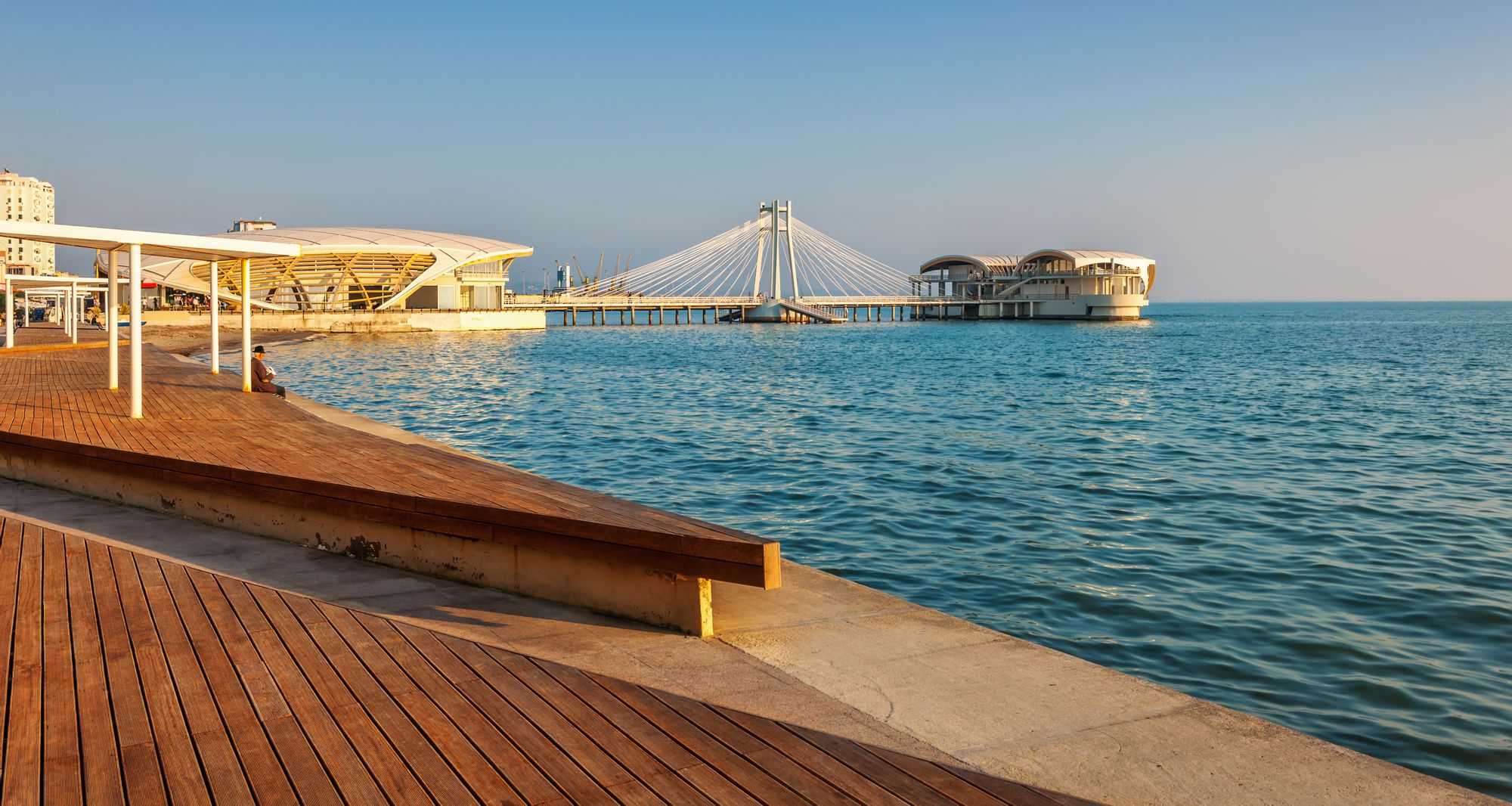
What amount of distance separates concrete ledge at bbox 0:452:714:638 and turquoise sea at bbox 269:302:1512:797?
2955 mm

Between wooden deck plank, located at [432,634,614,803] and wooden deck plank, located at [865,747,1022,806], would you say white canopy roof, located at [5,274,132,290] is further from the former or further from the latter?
wooden deck plank, located at [865,747,1022,806]

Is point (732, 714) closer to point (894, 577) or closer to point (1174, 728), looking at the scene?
point (1174, 728)

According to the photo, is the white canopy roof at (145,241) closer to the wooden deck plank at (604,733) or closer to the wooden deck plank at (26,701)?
the wooden deck plank at (26,701)

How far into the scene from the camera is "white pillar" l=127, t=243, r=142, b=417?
10.8m

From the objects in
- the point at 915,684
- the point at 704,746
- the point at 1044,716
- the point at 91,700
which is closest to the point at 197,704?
the point at 91,700

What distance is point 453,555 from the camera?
590cm

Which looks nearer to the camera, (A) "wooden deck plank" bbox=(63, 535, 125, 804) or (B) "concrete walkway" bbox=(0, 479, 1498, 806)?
(A) "wooden deck plank" bbox=(63, 535, 125, 804)

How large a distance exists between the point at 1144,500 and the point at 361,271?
231 ft

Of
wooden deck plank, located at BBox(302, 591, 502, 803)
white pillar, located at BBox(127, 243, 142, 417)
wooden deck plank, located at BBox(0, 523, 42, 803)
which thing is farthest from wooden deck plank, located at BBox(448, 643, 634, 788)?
white pillar, located at BBox(127, 243, 142, 417)

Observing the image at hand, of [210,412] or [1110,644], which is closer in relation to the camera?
[1110,644]

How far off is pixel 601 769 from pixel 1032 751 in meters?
1.62

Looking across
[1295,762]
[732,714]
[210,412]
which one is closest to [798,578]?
[732,714]

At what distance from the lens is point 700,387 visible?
98.4 ft

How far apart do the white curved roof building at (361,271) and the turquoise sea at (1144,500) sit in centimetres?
4100
